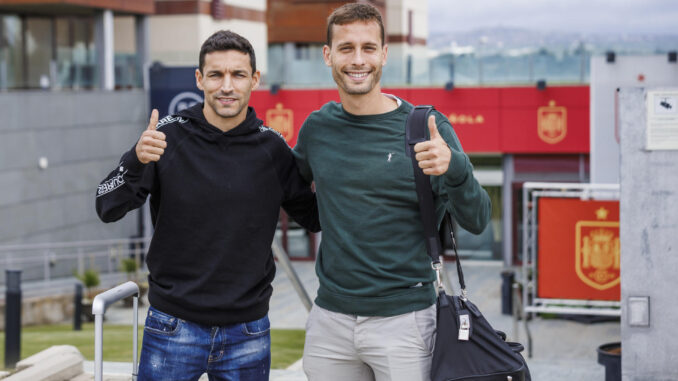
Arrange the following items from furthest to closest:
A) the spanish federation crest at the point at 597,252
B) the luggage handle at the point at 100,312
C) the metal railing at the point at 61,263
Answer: the metal railing at the point at 61,263 < the spanish federation crest at the point at 597,252 < the luggage handle at the point at 100,312

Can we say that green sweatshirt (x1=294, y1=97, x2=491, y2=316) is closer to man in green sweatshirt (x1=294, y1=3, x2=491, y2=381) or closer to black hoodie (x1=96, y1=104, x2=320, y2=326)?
man in green sweatshirt (x1=294, y1=3, x2=491, y2=381)

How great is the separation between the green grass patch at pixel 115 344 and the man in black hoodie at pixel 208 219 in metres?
6.78

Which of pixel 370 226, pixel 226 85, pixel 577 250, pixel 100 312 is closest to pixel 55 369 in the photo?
pixel 100 312

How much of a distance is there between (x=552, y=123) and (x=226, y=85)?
23.4 m

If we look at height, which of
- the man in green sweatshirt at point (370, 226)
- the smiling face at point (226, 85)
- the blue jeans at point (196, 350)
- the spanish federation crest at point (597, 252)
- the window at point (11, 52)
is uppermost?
the window at point (11, 52)

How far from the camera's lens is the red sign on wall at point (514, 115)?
85.9 feet

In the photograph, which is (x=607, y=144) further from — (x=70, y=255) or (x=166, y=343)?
(x=166, y=343)

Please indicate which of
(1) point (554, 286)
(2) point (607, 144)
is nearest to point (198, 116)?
(1) point (554, 286)

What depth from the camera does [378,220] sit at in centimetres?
367

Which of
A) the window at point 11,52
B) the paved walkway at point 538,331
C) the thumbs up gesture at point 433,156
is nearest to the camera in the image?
the thumbs up gesture at point 433,156

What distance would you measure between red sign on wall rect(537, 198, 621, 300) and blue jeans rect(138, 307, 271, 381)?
8606mm

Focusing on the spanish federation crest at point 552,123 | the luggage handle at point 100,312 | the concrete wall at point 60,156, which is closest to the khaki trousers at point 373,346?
the luggage handle at point 100,312

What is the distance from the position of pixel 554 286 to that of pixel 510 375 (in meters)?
8.98

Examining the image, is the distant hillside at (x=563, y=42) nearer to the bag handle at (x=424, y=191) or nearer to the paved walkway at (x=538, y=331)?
the paved walkway at (x=538, y=331)
